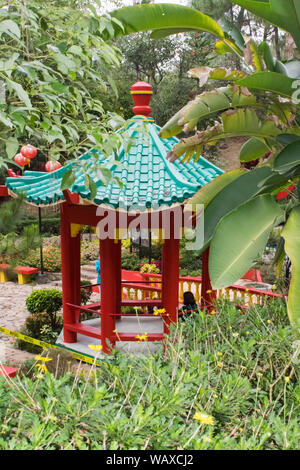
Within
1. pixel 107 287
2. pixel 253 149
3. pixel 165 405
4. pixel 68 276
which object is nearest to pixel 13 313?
pixel 68 276

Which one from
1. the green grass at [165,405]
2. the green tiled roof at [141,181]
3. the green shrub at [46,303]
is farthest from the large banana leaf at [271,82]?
the green shrub at [46,303]

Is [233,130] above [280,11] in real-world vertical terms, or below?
below

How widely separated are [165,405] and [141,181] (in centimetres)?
340

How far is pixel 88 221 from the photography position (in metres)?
5.61

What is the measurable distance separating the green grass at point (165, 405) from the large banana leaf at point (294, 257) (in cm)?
18

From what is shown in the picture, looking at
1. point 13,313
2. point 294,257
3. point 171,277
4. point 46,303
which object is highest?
point 294,257

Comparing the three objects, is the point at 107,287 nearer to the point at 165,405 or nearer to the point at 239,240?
the point at 239,240

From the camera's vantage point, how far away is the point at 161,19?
3.56 m

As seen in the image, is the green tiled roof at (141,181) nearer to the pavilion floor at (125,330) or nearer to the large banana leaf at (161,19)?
the large banana leaf at (161,19)

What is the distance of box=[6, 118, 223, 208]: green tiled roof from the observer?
4.68 meters

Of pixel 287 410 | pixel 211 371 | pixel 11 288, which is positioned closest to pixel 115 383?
pixel 211 371

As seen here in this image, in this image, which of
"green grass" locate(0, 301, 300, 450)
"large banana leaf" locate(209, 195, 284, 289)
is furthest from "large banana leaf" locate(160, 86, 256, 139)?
"green grass" locate(0, 301, 300, 450)

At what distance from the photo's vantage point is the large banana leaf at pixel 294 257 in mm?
2629

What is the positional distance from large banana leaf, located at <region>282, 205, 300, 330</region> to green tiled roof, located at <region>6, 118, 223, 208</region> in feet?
5.99
